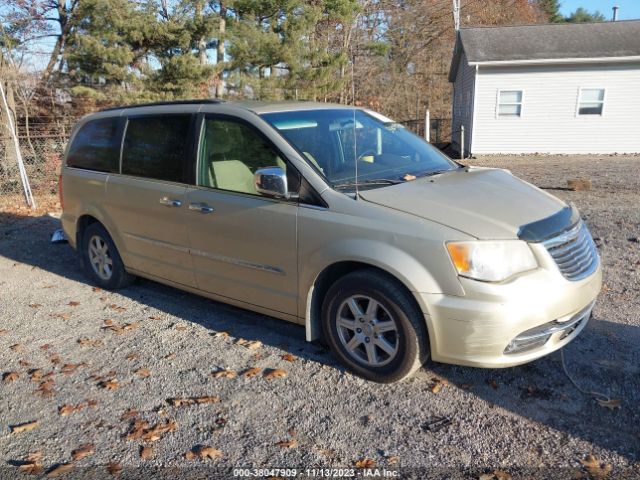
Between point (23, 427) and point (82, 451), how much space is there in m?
0.53

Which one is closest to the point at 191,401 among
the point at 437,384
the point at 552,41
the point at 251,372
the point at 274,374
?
the point at 251,372

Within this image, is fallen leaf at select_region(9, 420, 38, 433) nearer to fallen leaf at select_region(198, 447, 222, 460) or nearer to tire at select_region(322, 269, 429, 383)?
fallen leaf at select_region(198, 447, 222, 460)

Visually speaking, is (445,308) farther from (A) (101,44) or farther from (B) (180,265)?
(A) (101,44)

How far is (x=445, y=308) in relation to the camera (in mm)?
3148

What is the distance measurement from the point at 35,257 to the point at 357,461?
6.08 metres

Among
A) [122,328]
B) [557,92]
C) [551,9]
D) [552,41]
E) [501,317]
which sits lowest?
[122,328]

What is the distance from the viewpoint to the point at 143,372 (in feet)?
12.7

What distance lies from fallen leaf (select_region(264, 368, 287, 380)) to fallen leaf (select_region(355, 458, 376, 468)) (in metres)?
1.04

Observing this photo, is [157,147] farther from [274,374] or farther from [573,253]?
[573,253]

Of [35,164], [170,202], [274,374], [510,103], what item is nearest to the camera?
[274,374]

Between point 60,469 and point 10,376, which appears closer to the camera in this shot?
point 60,469

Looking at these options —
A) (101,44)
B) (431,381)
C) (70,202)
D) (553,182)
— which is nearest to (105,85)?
(101,44)

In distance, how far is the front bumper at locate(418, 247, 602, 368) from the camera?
3055mm

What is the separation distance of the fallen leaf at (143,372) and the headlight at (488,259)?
2309 millimetres
